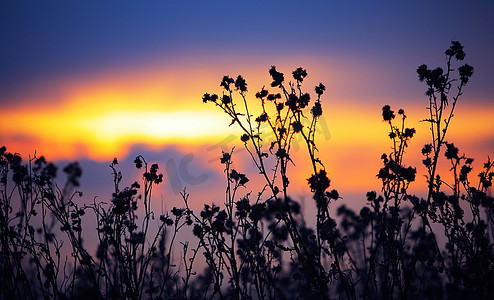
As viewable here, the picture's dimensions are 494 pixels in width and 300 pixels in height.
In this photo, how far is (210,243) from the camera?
6.70 meters

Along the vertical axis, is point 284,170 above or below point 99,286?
above

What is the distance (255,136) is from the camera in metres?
6.36

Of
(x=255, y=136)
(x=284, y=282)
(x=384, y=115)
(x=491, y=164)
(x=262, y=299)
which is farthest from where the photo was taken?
(x=284, y=282)

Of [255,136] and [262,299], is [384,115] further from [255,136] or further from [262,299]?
[262,299]

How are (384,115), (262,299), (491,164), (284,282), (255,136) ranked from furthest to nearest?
(284,282) < (491,164) < (384,115) < (255,136) < (262,299)

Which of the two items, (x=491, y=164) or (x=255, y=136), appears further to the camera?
(x=491, y=164)

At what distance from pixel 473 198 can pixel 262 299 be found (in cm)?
375

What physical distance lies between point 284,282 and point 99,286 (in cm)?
361

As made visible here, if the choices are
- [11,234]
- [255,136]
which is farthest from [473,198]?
[11,234]

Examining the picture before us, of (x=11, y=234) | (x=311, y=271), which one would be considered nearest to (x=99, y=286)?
(x=11, y=234)

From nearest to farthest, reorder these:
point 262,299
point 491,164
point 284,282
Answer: point 262,299 → point 491,164 → point 284,282

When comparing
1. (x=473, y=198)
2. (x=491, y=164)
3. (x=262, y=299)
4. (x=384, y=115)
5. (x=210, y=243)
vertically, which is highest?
(x=384, y=115)

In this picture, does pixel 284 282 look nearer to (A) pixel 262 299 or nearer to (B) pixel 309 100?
(A) pixel 262 299

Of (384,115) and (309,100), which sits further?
(384,115)
